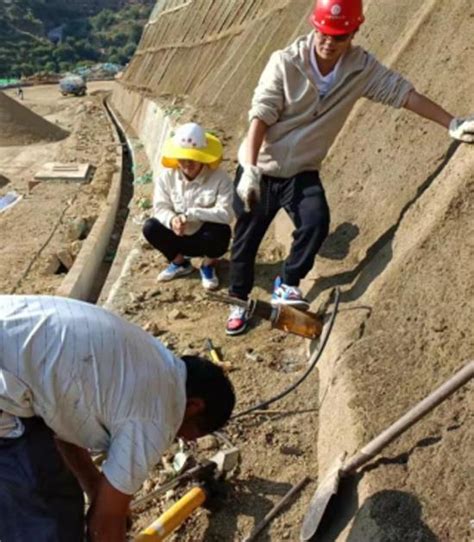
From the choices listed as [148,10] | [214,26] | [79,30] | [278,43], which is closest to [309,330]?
[278,43]

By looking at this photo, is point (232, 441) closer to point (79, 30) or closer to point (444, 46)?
point (444, 46)

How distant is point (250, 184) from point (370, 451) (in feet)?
6.13

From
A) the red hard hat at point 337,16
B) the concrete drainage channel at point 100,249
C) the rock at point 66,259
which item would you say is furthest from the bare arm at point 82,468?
the rock at point 66,259

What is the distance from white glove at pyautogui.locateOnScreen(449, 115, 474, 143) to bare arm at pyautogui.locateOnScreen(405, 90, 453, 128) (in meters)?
0.08

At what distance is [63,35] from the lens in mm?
110688

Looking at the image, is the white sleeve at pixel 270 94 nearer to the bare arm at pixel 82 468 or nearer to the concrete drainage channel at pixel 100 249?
the bare arm at pixel 82 468

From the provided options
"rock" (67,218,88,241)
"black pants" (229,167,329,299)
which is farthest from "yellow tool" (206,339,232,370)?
"rock" (67,218,88,241)

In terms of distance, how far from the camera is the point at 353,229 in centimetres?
541

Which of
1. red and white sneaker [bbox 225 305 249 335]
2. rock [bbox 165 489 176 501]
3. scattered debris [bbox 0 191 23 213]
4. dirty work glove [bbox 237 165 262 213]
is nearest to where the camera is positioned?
rock [bbox 165 489 176 501]

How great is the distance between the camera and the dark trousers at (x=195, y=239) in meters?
5.89

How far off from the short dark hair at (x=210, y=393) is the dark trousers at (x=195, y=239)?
300 cm

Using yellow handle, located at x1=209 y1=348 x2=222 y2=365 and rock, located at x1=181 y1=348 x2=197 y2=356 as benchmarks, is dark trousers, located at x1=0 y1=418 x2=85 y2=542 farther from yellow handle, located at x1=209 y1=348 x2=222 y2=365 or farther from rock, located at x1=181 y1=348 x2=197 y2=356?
rock, located at x1=181 y1=348 x2=197 y2=356

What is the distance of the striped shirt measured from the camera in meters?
2.63

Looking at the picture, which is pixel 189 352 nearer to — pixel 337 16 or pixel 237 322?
pixel 237 322
